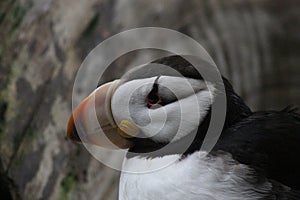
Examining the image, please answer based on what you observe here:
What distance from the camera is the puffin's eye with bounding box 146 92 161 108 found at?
1.78 m

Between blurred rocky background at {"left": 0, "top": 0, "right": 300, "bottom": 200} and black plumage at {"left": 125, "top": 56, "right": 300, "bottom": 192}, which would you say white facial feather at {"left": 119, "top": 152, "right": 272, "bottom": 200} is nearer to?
black plumage at {"left": 125, "top": 56, "right": 300, "bottom": 192}

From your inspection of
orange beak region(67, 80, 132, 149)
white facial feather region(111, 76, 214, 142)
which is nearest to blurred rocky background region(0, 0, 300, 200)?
orange beak region(67, 80, 132, 149)

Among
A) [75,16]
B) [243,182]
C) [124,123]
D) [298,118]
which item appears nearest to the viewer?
[243,182]

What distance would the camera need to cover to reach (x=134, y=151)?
191 cm

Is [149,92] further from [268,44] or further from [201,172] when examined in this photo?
[268,44]

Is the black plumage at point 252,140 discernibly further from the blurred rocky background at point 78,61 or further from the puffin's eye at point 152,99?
the blurred rocky background at point 78,61

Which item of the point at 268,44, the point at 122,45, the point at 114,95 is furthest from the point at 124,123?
the point at 268,44

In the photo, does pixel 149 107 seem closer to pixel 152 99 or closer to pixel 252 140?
pixel 152 99

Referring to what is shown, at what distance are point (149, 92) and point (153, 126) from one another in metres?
A: 0.10

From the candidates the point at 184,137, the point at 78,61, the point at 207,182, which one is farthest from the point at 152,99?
the point at 78,61

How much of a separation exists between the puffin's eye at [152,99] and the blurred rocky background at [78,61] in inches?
33.7

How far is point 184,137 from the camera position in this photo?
1779 millimetres

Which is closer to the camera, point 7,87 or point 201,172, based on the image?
point 201,172

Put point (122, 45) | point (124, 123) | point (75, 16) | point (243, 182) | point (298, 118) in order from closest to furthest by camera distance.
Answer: point (243, 182) < point (124, 123) < point (298, 118) < point (122, 45) < point (75, 16)
